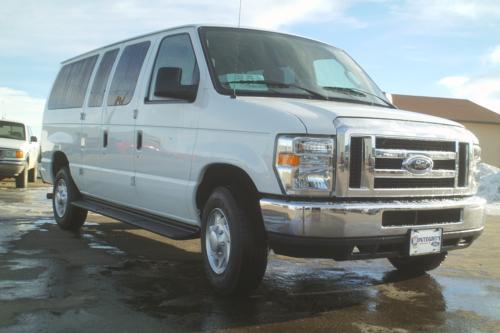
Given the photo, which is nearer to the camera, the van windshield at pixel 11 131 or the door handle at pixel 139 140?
the door handle at pixel 139 140

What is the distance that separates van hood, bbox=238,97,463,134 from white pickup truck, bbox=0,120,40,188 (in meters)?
11.5

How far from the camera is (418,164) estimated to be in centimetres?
434

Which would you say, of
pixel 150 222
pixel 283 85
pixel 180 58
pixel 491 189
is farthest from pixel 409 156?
pixel 491 189

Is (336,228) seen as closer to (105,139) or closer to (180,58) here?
(180,58)

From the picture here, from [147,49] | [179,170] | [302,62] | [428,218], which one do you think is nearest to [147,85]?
[147,49]

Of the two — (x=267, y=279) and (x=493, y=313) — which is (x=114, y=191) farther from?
(x=493, y=313)

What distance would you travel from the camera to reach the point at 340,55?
20.0ft

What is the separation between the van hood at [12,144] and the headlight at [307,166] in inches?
478

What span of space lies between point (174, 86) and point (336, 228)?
1906 millimetres

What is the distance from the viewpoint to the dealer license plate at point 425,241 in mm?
4305

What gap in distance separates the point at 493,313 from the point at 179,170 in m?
2.80

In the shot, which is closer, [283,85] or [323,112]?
[323,112]

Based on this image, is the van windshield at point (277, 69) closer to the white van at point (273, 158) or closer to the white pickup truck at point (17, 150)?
the white van at point (273, 158)

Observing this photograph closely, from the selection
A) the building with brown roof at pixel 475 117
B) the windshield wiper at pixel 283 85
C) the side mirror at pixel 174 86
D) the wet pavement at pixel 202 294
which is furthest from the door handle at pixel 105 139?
the building with brown roof at pixel 475 117
